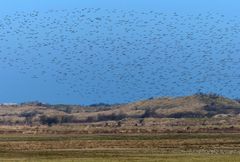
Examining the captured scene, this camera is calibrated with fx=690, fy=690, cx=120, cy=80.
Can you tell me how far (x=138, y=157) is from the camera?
7681cm

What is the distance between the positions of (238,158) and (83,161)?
16.1 meters

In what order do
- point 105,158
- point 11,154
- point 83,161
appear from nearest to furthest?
1. point 83,161
2. point 105,158
3. point 11,154

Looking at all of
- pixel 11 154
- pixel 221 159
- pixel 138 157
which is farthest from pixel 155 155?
pixel 11 154

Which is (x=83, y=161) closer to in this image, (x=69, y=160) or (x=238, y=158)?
(x=69, y=160)

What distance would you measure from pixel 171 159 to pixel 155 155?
8173 millimetres

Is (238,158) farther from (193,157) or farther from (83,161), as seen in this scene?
(83,161)

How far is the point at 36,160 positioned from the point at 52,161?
7.52ft

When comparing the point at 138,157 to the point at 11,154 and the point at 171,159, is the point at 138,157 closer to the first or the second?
the point at 171,159

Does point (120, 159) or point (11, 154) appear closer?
point (120, 159)

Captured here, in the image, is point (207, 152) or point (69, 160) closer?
point (69, 160)

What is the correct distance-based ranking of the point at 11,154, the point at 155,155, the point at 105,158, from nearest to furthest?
1. the point at 105,158
2. the point at 155,155
3. the point at 11,154

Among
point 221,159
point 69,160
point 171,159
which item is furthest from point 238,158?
point 69,160

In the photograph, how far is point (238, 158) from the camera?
7175 centimetres

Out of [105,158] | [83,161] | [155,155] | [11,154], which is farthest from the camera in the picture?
[11,154]
